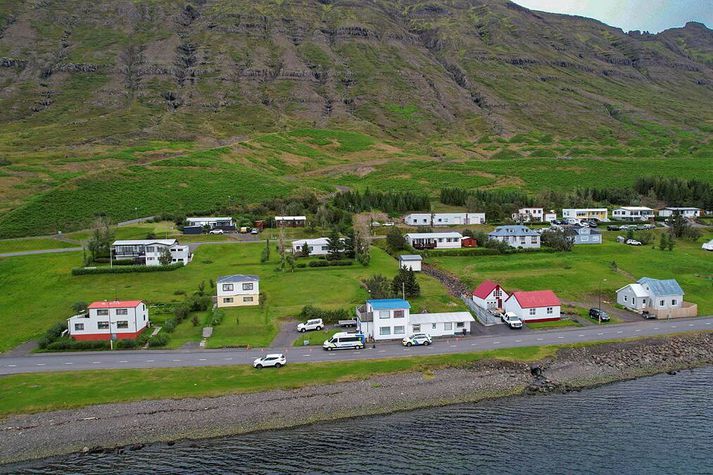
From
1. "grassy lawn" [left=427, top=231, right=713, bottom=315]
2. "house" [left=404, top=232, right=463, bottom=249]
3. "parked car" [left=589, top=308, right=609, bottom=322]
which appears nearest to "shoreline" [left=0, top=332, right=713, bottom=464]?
"parked car" [left=589, top=308, right=609, bottom=322]

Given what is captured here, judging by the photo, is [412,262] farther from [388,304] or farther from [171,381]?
[171,381]

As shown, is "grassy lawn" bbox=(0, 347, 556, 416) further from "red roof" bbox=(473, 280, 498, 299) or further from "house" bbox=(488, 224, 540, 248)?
"house" bbox=(488, 224, 540, 248)

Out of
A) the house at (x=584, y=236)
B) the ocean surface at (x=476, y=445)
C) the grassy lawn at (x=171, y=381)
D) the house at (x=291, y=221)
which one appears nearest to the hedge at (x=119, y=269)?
the grassy lawn at (x=171, y=381)

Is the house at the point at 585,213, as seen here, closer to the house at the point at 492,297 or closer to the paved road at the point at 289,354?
the house at the point at 492,297

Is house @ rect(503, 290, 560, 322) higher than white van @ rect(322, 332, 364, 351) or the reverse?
higher

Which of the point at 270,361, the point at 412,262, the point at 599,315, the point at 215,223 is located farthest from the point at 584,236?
the point at 270,361
